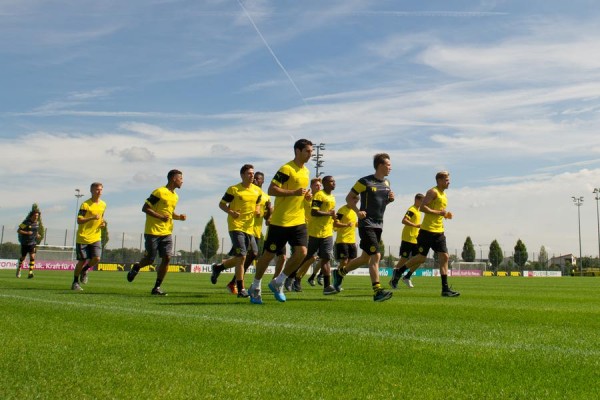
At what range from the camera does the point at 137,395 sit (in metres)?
2.97

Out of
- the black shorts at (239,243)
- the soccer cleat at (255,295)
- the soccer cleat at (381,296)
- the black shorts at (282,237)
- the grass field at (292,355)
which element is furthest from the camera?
the black shorts at (239,243)

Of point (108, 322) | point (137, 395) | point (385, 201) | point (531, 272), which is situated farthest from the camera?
point (531, 272)

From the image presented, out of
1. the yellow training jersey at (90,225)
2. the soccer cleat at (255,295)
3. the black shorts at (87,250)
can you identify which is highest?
the yellow training jersey at (90,225)

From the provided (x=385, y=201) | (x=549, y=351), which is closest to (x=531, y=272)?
(x=385, y=201)

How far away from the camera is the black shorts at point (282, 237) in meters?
8.61

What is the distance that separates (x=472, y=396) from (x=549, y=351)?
1.71m

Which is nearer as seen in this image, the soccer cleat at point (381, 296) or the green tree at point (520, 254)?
the soccer cleat at point (381, 296)

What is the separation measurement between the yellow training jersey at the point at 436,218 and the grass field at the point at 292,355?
4840 millimetres

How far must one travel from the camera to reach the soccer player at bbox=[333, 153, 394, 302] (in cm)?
930

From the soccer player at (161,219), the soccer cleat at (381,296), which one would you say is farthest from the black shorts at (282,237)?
the soccer player at (161,219)

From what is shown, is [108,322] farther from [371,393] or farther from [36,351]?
[371,393]

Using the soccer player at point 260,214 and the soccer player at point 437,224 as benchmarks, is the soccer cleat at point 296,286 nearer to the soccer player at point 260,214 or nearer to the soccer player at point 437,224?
the soccer player at point 260,214

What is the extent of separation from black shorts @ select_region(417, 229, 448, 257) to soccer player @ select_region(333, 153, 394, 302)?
2.45 metres

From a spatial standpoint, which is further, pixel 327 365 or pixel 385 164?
pixel 385 164
